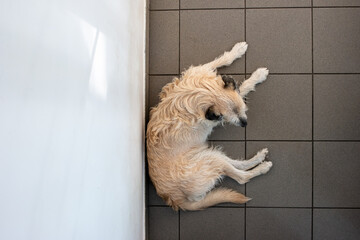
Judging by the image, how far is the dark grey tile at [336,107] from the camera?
87.6 inches

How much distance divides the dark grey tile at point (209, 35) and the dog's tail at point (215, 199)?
2.71 feet

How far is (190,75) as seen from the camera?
6.56ft

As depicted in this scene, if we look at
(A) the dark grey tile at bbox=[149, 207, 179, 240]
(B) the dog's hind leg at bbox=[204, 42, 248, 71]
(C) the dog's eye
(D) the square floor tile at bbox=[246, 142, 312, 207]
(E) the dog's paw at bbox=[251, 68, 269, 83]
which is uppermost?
(B) the dog's hind leg at bbox=[204, 42, 248, 71]

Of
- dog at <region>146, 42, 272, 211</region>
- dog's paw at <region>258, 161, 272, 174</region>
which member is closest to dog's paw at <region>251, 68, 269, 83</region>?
dog at <region>146, 42, 272, 211</region>

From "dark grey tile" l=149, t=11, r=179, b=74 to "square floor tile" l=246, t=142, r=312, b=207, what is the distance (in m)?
0.78

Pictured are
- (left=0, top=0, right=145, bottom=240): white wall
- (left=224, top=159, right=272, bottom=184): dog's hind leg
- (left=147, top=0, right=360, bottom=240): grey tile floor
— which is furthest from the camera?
(left=147, top=0, right=360, bottom=240): grey tile floor

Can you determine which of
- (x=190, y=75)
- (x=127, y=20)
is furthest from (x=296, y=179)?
(x=127, y=20)

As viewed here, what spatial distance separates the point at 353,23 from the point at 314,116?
69cm

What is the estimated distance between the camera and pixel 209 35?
7.41 ft

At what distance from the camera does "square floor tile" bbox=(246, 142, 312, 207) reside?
2250 mm

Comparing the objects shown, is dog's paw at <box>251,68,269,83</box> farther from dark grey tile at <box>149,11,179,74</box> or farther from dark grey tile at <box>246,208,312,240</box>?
dark grey tile at <box>246,208,312,240</box>

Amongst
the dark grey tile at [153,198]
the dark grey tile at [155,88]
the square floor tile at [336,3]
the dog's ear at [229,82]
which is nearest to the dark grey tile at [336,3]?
the square floor tile at [336,3]

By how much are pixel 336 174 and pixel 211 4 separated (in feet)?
4.78

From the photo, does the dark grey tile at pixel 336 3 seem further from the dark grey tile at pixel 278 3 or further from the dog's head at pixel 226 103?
the dog's head at pixel 226 103
